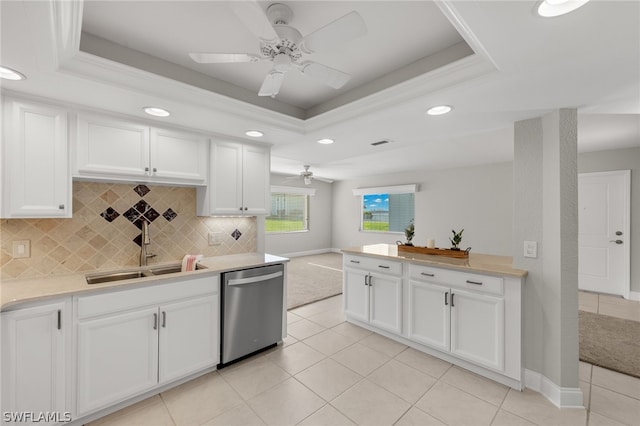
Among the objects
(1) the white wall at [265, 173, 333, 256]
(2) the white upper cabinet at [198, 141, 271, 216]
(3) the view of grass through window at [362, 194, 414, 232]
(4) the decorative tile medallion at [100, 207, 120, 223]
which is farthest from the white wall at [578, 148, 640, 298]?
(4) the decorative tile medallion at [100, 207, 120, 223]

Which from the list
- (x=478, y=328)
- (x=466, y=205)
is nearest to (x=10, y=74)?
(x=478, y=328)

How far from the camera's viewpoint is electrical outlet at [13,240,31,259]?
2053mm

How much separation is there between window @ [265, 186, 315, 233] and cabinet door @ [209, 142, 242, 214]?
177 inches

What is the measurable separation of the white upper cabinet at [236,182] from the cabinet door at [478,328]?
2264 millimetres

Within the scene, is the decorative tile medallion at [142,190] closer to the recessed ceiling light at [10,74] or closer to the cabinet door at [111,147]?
the cabinet door at [111,147]

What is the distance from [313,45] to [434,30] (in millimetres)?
819

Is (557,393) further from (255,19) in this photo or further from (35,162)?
(35,162)

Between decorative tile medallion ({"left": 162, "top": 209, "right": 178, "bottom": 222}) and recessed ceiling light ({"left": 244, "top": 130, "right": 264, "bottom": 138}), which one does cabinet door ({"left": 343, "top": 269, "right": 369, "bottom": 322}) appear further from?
decorative tile medallion ({"left": 162, "top": 209, "right": 178, "bottom": 222})

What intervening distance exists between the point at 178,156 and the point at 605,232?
21.2 ft

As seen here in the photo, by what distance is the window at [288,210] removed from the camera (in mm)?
7879

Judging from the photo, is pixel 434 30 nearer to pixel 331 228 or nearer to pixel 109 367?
pixel 109 367

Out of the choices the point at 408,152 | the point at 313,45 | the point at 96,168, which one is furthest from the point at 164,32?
the point at 408,152

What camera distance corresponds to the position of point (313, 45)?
1444mm

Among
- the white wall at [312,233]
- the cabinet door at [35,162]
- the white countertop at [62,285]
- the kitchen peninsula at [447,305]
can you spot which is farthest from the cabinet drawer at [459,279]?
the white wall at [312,233]
